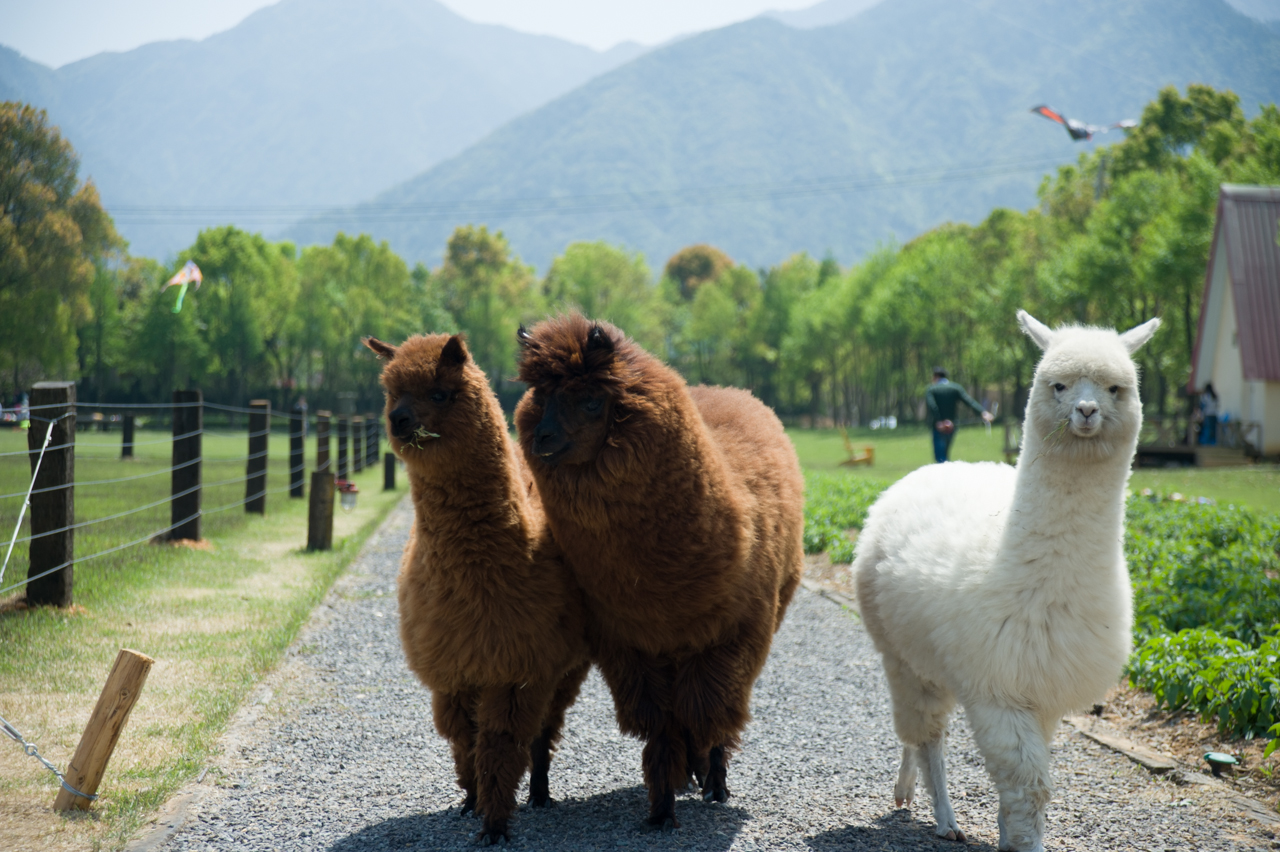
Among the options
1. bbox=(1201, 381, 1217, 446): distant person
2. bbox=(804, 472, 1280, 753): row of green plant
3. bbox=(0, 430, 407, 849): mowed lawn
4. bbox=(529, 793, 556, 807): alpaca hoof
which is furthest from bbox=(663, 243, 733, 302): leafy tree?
bbox=(529, 793, 556, 807): alpaca hoof

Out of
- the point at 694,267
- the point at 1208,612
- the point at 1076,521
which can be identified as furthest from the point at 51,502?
the point at 694,267

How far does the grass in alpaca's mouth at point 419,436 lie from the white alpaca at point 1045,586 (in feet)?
7.20

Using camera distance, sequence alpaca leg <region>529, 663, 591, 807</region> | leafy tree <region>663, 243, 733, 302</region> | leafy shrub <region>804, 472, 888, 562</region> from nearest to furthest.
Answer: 1. alpaca leg <region>529, 663, 591, 807</region>
2. leafy shrub <region>804, 472, 888, 562</region>
3. leafy tree <region>663, 243, 733, 302</region>

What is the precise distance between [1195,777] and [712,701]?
239 centimetres

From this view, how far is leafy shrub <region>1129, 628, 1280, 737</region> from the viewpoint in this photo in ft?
15.5

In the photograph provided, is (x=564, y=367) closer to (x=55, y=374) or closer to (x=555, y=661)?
(x=555, y=661)

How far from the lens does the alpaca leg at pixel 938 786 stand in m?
3.94

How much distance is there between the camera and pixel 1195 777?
14.4ft

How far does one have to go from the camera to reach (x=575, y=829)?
3947 millimetres

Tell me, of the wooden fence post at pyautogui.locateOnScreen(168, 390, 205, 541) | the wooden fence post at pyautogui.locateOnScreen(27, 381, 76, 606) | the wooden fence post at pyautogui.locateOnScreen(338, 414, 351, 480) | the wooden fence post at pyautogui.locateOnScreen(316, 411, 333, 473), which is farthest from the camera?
the wooden fence post at pyautogui.locateOnScreen(338, 414, 351, 480)

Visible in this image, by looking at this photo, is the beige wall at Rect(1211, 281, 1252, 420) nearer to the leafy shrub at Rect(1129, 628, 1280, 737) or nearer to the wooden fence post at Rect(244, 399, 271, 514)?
the leafy shrub at Rect(1129, 628, 1280, 737)

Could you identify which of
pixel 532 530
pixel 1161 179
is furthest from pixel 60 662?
pixel 1161 179

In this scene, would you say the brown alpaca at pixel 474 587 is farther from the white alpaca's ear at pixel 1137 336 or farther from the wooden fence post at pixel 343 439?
the wooden fence post at pixel 343 439

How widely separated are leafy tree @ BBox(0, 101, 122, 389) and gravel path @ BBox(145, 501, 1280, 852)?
239 inches
